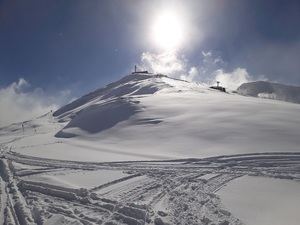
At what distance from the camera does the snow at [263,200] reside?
1137 centimetres

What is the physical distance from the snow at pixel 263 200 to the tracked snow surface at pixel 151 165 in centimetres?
30

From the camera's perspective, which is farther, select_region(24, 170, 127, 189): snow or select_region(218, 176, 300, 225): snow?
select_region(24, 170, 127, 189): snow

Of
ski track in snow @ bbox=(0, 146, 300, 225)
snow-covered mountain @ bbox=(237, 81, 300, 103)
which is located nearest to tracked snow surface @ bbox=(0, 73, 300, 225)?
ski track in snow @ bbox=(0, 146, 300, 225)

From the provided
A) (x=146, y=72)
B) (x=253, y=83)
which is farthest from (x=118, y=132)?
(x=253, y=83)

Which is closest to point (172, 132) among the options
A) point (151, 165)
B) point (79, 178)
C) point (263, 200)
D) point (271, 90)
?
point (151, 165)

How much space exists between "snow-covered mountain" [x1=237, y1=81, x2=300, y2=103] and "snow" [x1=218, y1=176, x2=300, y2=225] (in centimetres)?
11549

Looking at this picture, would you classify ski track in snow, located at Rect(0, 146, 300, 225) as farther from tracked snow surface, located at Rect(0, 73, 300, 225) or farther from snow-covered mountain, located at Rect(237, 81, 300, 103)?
snow-covered mountain, located at Rect(237, 81, 300, 103)

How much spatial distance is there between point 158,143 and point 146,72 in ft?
300

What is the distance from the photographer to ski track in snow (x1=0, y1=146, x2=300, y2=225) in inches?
466

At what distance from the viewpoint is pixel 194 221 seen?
1127 cm

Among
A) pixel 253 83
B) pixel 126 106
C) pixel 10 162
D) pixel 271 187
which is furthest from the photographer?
pixel 253 83

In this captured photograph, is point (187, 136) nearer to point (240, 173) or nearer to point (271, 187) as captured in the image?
point (240, 173)

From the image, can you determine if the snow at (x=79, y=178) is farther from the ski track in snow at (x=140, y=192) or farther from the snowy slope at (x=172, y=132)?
the snowy slope at (x=172, y=132)

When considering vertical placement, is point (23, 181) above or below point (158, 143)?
below
